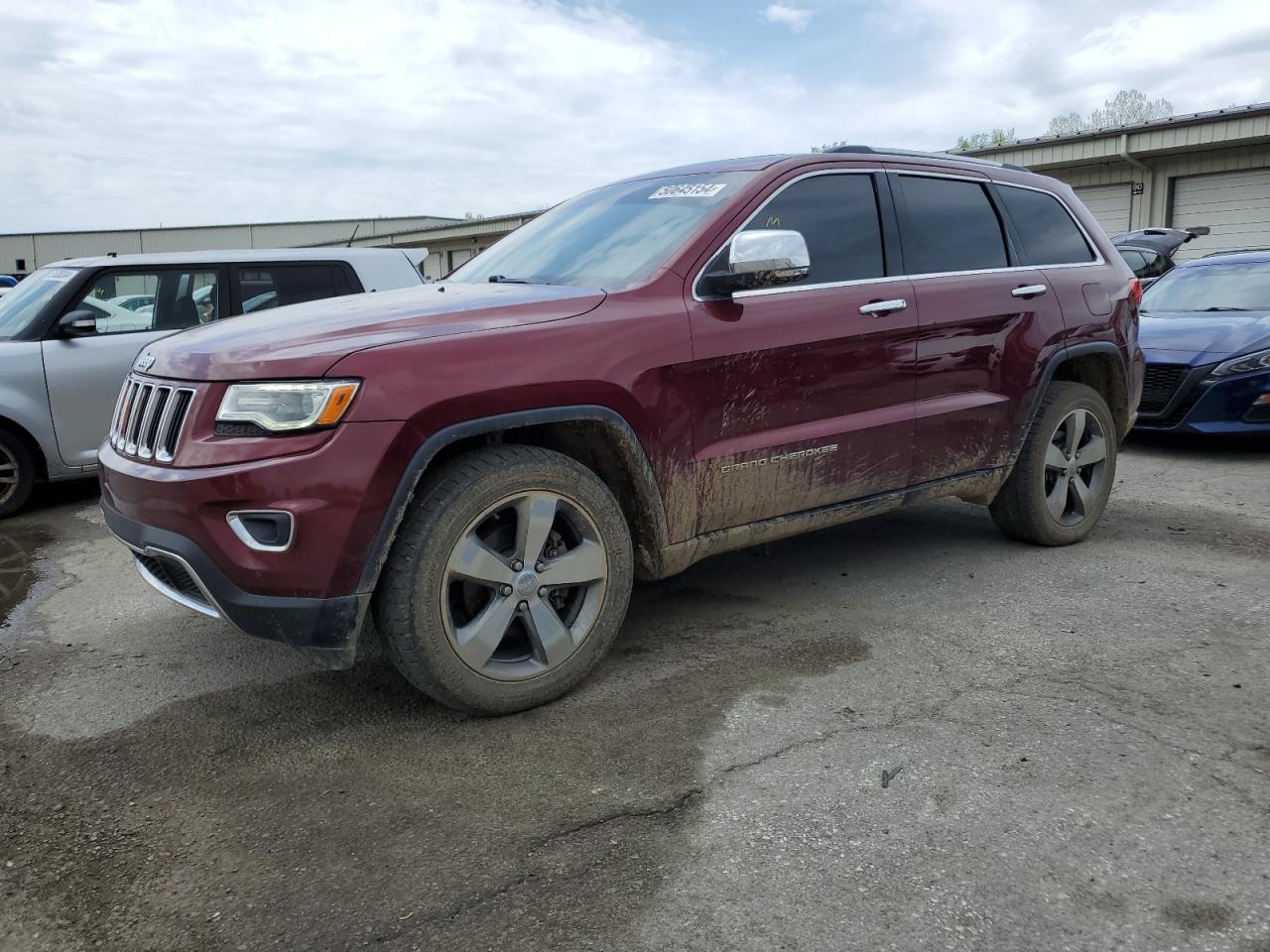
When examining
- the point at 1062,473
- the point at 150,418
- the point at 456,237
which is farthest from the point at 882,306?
the point at 456,237

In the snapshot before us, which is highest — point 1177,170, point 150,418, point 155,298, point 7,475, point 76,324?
point 1177,170

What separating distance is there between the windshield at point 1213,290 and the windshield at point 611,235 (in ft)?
20.5

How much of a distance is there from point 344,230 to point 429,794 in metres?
55.0

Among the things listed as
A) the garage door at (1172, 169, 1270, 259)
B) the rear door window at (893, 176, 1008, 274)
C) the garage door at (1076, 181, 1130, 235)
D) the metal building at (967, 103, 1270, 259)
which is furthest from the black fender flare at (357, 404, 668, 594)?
the garage door at (1076, 181, 1130, 235)

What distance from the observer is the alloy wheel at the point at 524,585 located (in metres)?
3.12

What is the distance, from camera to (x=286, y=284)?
7.33 m

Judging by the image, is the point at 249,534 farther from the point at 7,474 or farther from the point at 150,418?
the point at 7,474

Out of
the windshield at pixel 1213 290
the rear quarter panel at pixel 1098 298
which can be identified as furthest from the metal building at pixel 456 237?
the rear quarter panel at pixel 1098 298

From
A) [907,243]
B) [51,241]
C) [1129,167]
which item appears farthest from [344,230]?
[907,243]

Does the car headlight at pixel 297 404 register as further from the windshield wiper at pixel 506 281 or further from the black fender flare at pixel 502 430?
the windshield wiper at pixel 506 281

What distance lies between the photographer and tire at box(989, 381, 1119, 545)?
15.9 feet

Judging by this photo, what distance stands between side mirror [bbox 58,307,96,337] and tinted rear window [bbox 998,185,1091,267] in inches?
222

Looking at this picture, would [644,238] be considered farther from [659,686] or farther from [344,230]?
[344,230]

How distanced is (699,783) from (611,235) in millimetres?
2165
